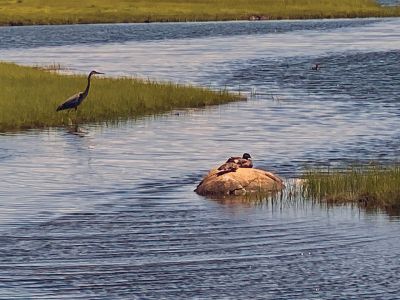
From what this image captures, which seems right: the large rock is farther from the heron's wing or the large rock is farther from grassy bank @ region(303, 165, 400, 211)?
the heron's wing

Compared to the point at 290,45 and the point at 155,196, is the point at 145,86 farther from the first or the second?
the point at 290,45

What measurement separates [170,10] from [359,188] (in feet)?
337

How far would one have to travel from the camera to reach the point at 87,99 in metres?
38.2

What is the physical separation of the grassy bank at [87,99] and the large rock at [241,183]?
1231 cm

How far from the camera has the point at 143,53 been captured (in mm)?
76438

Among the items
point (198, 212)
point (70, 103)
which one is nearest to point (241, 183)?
point (198, 212)

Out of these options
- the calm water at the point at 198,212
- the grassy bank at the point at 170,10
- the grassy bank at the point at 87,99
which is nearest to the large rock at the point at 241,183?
the calm water at the point at 198,212

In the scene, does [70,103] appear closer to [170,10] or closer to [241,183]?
[241,183]

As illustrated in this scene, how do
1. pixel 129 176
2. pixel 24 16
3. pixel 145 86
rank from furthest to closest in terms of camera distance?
pixel 24 16, pixel 145 86, pixel 129 176

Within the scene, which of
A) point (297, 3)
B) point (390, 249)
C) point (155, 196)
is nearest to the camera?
point (390, 249)

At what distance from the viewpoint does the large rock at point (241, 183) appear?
22156 mm

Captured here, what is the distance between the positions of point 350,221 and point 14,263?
5.61 metres

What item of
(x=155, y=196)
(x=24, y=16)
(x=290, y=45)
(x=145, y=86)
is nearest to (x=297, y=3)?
(x=24, y=16)

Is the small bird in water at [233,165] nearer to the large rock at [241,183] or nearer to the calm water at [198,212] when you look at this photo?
the large rock at [241,183]
